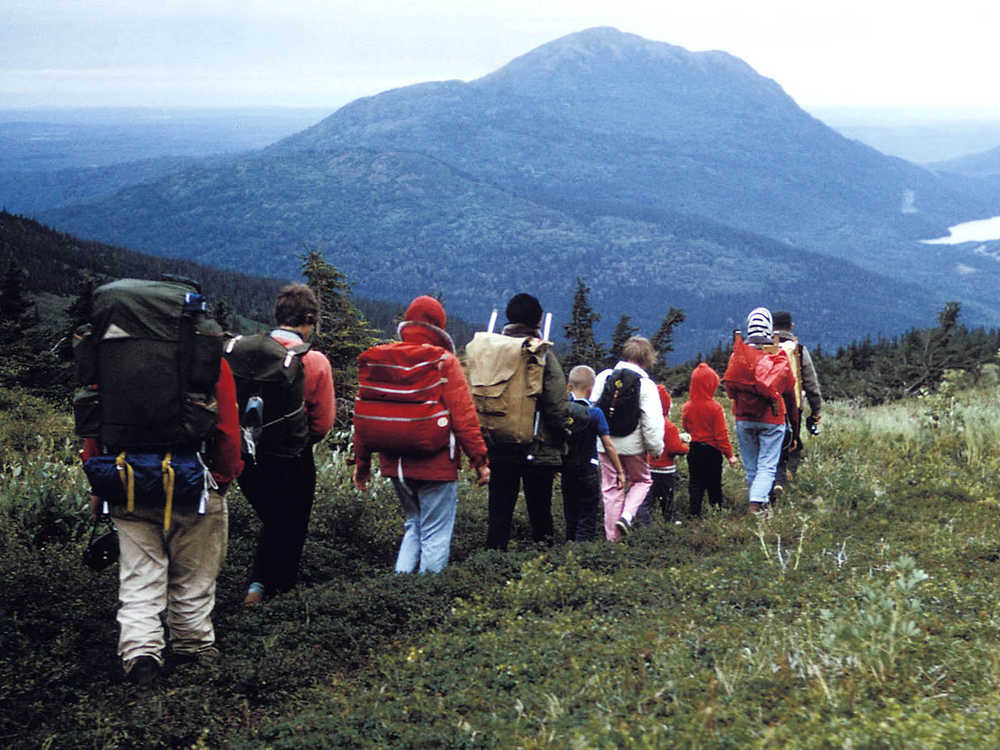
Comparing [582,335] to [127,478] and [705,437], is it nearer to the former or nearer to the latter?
[705,437]

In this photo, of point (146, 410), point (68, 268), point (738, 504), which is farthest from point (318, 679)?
point (68, 268)

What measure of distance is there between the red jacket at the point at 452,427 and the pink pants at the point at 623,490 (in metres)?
2.36

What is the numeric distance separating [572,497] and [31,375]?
1598cm

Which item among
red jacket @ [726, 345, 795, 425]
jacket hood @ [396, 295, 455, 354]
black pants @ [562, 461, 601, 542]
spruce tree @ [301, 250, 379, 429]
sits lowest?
spruce tree @ [301, 250, 379, 429]

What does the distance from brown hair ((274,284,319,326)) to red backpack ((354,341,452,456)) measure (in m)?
0.46

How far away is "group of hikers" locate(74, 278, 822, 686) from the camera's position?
4.47 metres

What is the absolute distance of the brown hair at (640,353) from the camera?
25.8 ft

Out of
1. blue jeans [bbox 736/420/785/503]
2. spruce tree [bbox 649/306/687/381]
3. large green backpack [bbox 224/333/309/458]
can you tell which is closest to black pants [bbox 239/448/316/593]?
large green backpack [bbox 224/333/309/458]

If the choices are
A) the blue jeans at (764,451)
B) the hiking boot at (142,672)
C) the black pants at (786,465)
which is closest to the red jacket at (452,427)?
the hiking boot at (142,672)

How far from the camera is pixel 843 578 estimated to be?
19.3 feet

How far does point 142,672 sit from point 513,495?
3221mm

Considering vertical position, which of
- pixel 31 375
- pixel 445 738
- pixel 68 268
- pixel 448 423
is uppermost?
pixel 448 423

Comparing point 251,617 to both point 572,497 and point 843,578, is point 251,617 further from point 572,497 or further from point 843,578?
point 843,578

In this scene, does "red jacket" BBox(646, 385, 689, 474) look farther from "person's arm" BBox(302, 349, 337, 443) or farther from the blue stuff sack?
the blue stuff sack
